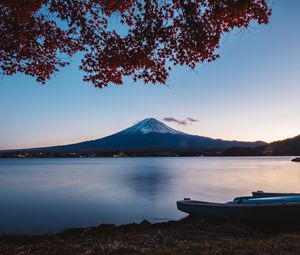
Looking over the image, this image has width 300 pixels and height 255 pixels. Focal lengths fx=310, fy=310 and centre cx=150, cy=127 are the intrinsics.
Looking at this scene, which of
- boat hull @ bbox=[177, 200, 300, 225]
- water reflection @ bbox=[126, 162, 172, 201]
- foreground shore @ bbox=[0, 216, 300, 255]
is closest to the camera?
foreground shore @ bbox=[0, 216, 300, 255]

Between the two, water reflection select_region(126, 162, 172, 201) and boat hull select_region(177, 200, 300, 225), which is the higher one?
boat hull select_region(177, 200, 300, 225)

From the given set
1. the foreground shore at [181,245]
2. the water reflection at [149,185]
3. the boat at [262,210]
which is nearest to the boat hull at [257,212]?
the boat at [262,210]

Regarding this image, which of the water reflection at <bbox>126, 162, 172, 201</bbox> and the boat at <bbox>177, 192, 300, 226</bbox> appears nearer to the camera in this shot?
the boat at <bbox>177, 192, 300, 226</bbox>

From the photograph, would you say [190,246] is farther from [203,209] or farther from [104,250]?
[203,209]

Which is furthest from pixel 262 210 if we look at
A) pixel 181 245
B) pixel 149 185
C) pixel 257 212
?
pixel 149 185

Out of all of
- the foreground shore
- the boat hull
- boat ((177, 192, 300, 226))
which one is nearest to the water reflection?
the boat hull

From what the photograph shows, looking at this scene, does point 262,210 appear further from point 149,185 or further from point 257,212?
point 149,185

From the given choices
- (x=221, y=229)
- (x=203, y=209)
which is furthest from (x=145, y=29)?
(x=203, y=209)

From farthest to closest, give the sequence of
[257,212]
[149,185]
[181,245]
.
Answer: [149,185], [257,212], [181,245]

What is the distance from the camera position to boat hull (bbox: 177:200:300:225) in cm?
986

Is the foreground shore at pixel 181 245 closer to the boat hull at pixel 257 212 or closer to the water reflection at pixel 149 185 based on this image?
the boat hull at pixel 257 212

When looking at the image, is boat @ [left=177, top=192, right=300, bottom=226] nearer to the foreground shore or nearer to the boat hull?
the boat hull

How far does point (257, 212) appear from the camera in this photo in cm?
1035

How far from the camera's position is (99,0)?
7434 mm
